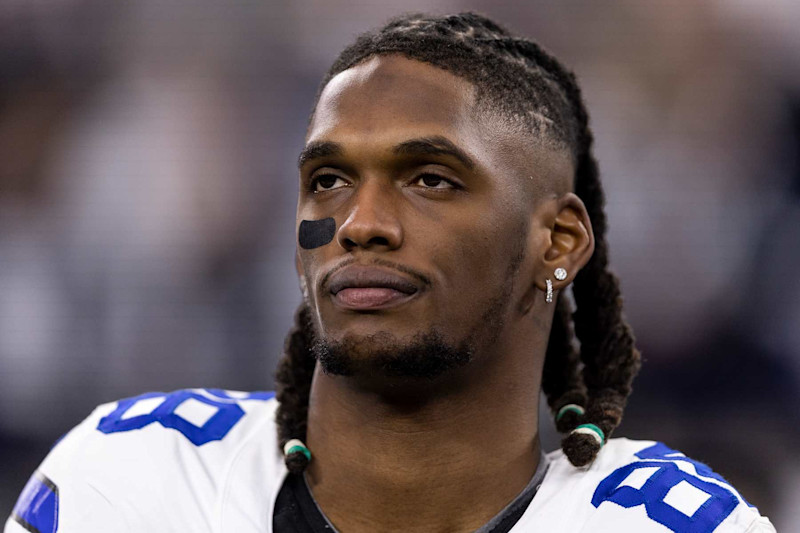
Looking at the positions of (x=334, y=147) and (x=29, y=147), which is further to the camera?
(x=29, y=147)

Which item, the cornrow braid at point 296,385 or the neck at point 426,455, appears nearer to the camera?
the neck at point 426,455

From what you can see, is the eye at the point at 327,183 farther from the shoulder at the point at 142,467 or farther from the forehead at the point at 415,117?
the shoulder at the point at 142,467

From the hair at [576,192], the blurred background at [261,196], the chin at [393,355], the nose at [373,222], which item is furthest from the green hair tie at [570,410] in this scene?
the blurred background at [261,196]

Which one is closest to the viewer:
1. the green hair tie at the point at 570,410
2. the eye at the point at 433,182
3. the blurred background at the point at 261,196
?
the eye at the point at 433,182

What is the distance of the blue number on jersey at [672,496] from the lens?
2006 mm

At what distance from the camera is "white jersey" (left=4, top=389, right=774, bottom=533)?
2057mm

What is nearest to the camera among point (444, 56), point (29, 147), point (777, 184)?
point (444, 56)

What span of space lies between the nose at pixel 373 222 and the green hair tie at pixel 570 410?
0.74 meters

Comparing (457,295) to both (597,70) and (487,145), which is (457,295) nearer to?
(487,145)

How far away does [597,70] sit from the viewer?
16.2ft

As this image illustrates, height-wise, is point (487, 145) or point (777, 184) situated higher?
point (487, 145)

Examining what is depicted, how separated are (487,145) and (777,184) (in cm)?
279

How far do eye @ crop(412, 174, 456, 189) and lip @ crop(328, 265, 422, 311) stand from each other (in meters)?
0.22

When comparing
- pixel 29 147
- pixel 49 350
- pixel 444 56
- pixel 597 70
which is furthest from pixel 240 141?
pixel 444 56
